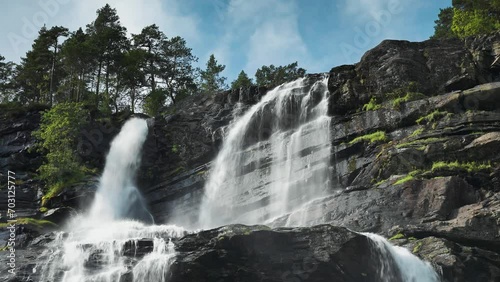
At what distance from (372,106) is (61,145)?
65.5ft

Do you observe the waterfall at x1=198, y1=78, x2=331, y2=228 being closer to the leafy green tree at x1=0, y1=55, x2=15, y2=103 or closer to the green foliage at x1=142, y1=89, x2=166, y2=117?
the green foliage at x1=142, y1=89, x2=166, y2=117

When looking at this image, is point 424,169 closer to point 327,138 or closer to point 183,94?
point 327,138

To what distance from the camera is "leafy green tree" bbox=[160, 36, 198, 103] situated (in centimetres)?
4681

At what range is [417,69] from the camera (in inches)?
1123

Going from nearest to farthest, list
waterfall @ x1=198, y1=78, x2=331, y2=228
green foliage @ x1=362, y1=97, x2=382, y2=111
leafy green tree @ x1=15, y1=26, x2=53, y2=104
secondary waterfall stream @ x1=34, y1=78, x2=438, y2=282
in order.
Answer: secondary waterfall stream @ x1=34, y1=78, x2=438, y2=282, waterfall @ x1=198, y1=78, x2=331, y2=228, green foliage @ x1=362, y1=97, x2=382, y2=111, leafy green tree @ x1=15, y1=26, x2=53, y2=104

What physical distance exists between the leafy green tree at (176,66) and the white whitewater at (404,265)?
32579 mm

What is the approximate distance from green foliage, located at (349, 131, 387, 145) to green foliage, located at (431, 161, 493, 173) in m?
3.86

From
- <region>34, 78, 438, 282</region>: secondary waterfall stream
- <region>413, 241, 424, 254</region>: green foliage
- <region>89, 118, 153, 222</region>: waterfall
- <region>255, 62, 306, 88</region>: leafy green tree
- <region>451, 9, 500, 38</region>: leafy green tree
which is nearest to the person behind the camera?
<region>413, 241, 424, 254</region>: green foliage

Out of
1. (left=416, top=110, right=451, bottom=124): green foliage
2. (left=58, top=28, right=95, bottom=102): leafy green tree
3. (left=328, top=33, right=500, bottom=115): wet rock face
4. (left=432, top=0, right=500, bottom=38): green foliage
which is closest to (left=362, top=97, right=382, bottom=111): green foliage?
(left=328, top=33, right=500, bottom=115): wet rock face

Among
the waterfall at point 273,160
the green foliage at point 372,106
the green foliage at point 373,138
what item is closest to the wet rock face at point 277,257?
the waterfall at point 273,160

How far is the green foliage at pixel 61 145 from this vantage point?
95.9 feet

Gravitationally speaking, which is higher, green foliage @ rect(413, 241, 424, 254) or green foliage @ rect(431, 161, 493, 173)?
green foliage @ rect(431, 161, 493, 173)

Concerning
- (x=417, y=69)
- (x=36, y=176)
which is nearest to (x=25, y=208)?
(x=36, y=176)

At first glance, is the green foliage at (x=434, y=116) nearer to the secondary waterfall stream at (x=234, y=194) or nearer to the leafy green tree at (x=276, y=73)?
the secondary waterfall stream at (x=234, y=194)
